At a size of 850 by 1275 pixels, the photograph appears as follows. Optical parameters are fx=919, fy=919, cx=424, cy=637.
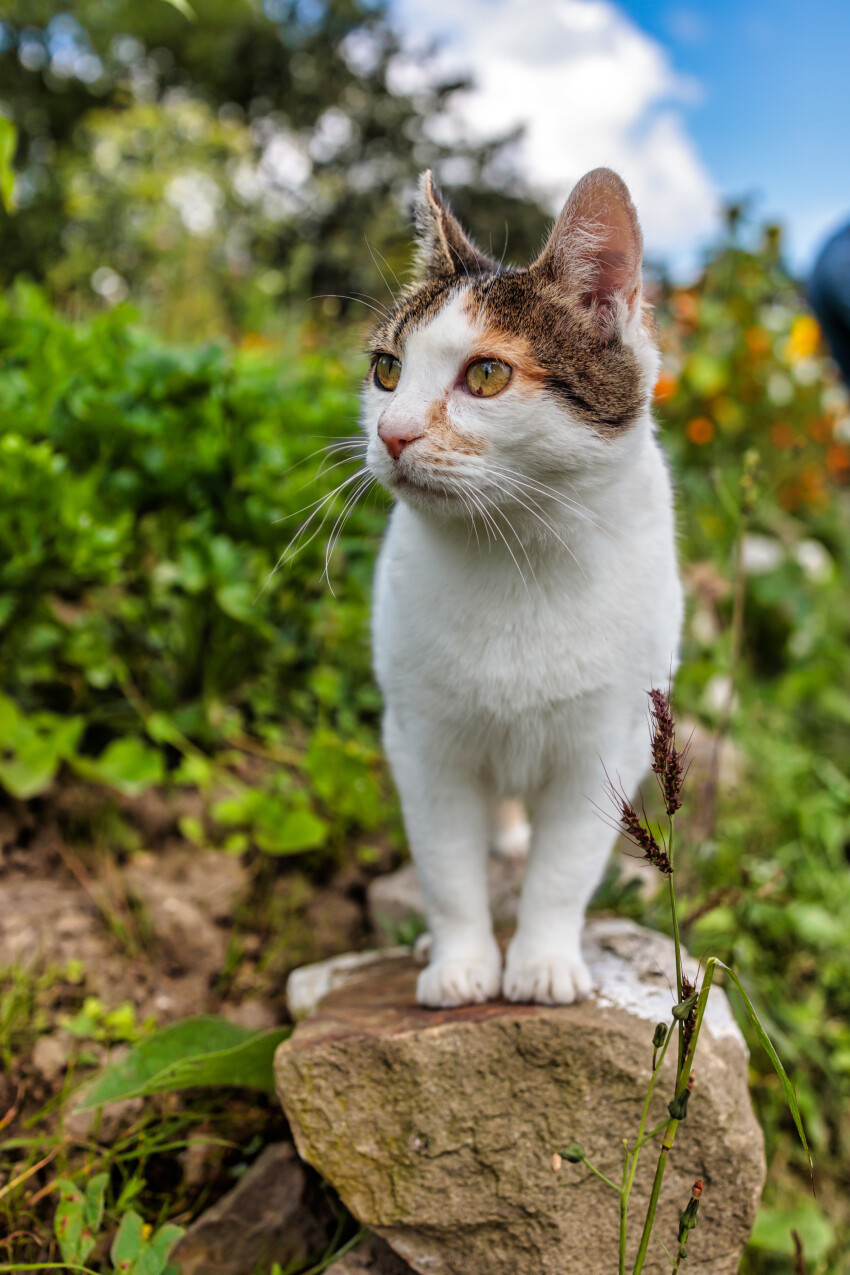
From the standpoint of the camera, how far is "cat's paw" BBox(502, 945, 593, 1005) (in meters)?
1.79

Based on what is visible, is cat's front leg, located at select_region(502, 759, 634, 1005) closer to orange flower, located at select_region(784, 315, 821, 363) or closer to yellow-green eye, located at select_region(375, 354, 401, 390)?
yellow-green eye, located at select_region(375, 354, 401, 390)

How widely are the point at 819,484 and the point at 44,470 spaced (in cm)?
505

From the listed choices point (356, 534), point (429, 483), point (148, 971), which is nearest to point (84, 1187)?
point (148, 971)

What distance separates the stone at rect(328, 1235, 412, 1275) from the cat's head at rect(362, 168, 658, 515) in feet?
4.49

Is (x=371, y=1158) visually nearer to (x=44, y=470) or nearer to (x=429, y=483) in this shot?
(x=429, y=483)

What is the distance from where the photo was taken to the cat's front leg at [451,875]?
1.86 m

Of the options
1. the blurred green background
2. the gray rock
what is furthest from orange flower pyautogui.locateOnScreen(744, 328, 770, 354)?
the gray rock

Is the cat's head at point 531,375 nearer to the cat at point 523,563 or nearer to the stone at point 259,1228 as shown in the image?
the cat at point 523,563

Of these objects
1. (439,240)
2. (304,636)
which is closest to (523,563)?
(439,240)

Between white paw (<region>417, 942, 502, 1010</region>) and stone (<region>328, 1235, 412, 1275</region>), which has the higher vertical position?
white paw (<region>417, 942, 502, 1010</region>)

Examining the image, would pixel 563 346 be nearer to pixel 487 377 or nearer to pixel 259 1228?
pixel 487 377

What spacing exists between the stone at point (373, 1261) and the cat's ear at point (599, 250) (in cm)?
174

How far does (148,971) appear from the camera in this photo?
7.66ft

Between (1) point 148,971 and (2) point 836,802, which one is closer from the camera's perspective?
(1) point 148,971
